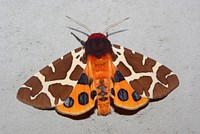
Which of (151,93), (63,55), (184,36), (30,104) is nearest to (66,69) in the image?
(63,55)

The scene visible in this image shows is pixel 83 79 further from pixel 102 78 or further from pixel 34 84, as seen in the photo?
pixel 34 84

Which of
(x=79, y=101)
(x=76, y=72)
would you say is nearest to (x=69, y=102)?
(x=79, y=101)

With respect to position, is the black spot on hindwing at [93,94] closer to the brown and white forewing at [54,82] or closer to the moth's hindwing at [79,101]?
the moth's hindwing at [79,101]

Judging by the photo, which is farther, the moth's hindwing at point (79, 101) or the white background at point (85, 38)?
the white background at point (85, 38)

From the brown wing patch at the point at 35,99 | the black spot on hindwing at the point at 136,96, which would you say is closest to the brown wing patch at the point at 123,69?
the black spot on hindwing at the point at 136,96

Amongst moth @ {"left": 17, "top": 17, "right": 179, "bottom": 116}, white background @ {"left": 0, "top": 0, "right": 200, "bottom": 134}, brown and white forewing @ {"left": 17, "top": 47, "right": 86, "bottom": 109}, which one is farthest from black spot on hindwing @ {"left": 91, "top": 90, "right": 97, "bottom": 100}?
white background @ {"left": 0, "top": 0, "right": 200, "bottom": 134}

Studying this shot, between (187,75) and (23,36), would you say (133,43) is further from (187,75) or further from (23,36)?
(23,36)

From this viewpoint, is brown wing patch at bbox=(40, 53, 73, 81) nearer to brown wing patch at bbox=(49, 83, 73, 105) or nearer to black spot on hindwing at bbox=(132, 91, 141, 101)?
brown wing patch at bbox=(49, 83, 73, 105)
